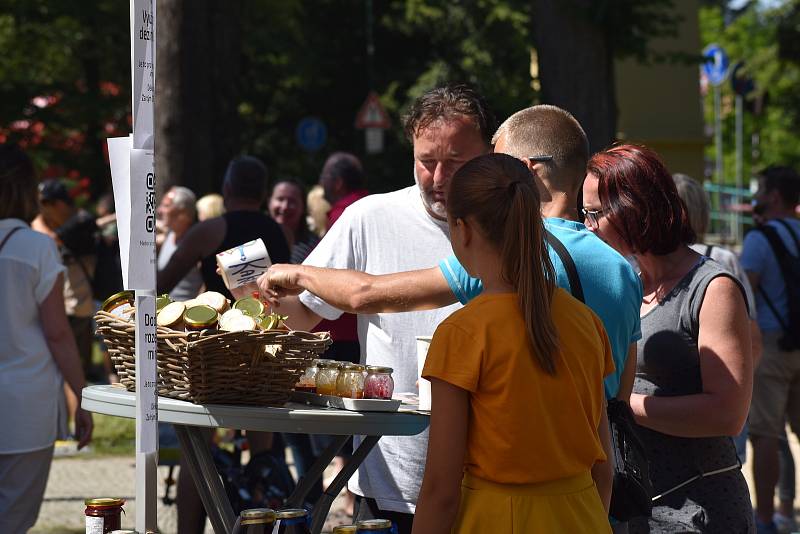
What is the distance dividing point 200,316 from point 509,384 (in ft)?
3.15

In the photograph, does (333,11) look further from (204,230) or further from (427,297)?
(427,297)

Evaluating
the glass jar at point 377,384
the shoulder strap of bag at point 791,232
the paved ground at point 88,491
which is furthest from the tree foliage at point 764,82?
the glass jar at point 377,384

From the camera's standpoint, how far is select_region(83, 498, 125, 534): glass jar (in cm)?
281

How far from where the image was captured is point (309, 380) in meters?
3.38

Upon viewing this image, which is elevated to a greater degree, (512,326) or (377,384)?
(512,326)

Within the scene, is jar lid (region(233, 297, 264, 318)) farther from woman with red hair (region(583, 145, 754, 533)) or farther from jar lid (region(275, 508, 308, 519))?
woman with red hair (region(583, 145, 754, 533))

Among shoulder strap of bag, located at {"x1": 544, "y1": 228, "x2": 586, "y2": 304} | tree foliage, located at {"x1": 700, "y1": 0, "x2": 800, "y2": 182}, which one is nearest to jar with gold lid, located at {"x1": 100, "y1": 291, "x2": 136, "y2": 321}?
shoulder strap of bag, located at {"x1": 544, "y1": 228, "x2": 586, "y2": 304}

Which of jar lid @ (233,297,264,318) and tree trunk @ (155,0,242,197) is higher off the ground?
tree trunk @ (155,0,242,197)

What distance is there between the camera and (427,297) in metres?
3.01

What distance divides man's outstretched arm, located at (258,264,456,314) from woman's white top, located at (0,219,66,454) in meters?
1.69

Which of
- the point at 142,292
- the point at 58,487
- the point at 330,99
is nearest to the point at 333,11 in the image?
the point at 330,99

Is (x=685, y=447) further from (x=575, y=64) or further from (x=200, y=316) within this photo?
(x=575, y=64)

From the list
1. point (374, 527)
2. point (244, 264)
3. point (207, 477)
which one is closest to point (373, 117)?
point (244, 264)

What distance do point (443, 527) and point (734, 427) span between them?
1172 millimetres
